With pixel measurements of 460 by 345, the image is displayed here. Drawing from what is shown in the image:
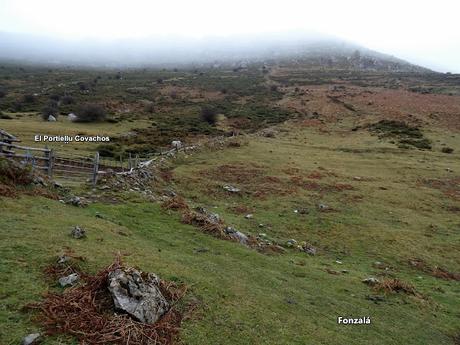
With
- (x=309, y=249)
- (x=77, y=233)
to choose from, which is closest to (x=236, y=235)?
(x=309, y=249)

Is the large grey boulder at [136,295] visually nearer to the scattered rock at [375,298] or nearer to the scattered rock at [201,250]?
the scattered rock at [201,250]

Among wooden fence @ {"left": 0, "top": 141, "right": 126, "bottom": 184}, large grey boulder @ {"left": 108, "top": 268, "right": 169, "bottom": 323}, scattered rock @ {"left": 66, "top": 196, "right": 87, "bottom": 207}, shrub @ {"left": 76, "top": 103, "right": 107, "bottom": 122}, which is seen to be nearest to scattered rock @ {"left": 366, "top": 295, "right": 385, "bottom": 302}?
large grey boulder @ {"left": 108, "top": 268, "right": 169, "bottom": 323}

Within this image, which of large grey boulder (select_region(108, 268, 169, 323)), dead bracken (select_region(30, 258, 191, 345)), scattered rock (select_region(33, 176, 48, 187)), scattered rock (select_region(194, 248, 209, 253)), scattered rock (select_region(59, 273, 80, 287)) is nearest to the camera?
dead bracken (select_region(30, 258, 191, 345))

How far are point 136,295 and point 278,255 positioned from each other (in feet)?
33.5

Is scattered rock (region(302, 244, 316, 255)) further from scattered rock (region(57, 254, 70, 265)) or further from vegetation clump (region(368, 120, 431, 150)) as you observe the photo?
vegetation clump (region(368, 120, 431, 150))

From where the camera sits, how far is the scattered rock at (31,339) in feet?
23.0

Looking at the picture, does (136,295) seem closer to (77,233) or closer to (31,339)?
(31,339)

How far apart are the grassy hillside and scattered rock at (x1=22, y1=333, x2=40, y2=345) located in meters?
0.18

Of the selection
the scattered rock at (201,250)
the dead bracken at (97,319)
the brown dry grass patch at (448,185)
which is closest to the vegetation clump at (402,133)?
the brown dry grass patch at (448,185)

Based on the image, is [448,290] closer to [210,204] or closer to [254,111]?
[210,204]

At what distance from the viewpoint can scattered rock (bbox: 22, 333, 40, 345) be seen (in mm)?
7023

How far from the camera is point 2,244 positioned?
1040cm

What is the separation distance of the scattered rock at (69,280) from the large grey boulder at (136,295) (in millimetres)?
1004

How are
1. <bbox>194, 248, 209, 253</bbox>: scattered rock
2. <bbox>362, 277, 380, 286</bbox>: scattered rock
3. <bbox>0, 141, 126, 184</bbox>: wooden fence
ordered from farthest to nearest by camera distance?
1. <bbox>0, 141, 126, 184</bbox>: wooden fence
2. <bbox>362, 277, 380, 286</bbox>: scattered rock
3. <bbox>194, 248, 209, 253</bbox>: scattered rock
